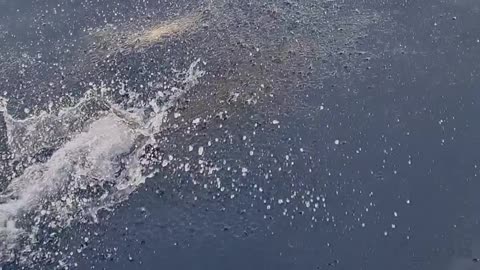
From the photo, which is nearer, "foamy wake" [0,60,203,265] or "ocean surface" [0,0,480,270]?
"ocean surface" [0,0,480,270]

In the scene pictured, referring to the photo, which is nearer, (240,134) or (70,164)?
(70,164)

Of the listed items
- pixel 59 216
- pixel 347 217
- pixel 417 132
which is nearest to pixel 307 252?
pixel 347 217

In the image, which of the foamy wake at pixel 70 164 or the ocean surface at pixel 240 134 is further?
the foamy wake at pixel 70 164

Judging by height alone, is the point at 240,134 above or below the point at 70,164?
below

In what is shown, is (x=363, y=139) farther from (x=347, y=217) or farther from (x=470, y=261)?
(x=470, y=261)

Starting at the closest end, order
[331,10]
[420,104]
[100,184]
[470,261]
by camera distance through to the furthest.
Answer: [470,261], [100,184], [420,104], [331,10]
